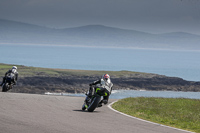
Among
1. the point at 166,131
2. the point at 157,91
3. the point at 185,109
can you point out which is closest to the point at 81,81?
the point at 157,91

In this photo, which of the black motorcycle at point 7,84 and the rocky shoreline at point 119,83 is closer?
the black motorcycle at point 7,84

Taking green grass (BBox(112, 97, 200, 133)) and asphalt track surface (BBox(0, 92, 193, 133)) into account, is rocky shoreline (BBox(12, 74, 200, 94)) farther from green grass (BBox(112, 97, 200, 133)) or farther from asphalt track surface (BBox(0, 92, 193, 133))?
asphalt track surface (BBox(0, 92, 193, 133))

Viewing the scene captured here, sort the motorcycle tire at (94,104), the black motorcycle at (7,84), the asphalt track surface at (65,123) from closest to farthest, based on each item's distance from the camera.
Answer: the asphalt track surface at (65,123) < the motorcycle tire at (94,104) < the black motorcycle at (7,84)

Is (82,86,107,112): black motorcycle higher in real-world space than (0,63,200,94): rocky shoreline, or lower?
higher

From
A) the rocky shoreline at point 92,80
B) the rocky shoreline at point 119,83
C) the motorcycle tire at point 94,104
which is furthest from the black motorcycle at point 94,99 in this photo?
the rocky shoreline at point 119,83

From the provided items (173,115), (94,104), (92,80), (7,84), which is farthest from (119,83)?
(94,104)

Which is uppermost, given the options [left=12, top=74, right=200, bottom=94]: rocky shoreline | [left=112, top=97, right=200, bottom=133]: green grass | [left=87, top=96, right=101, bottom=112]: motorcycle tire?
[left=87, top=96, right=101, bottom=112]: motorcycle tire

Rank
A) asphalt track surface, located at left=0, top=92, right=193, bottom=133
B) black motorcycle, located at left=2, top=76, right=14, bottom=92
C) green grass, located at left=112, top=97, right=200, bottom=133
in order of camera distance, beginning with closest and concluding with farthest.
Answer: asphalt track surface, located at left=0, top=92, right=193, bottom=133 → green grass, located at left=112, top=97, right=200, bottom=133 → black motorcycle, located at left=2, top=76, right=14, bottom=92

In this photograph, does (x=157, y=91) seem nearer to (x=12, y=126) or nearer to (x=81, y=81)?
(x=81, y=81)

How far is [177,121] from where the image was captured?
629 inches

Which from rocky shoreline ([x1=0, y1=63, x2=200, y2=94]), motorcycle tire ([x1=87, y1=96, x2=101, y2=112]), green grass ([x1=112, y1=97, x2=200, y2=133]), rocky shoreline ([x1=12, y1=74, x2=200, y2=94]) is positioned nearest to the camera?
green grass ([x1=112, y1=97, x2=200, y2=133])

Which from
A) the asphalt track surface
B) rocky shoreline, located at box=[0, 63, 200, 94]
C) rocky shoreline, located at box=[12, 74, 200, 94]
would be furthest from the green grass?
rocky shoreline, located at box=[12, 74, 200, 94]

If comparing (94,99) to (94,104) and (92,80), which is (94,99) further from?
(92,80)

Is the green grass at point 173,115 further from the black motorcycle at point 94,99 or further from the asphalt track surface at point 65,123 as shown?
the black motorcycle at point 94,99
